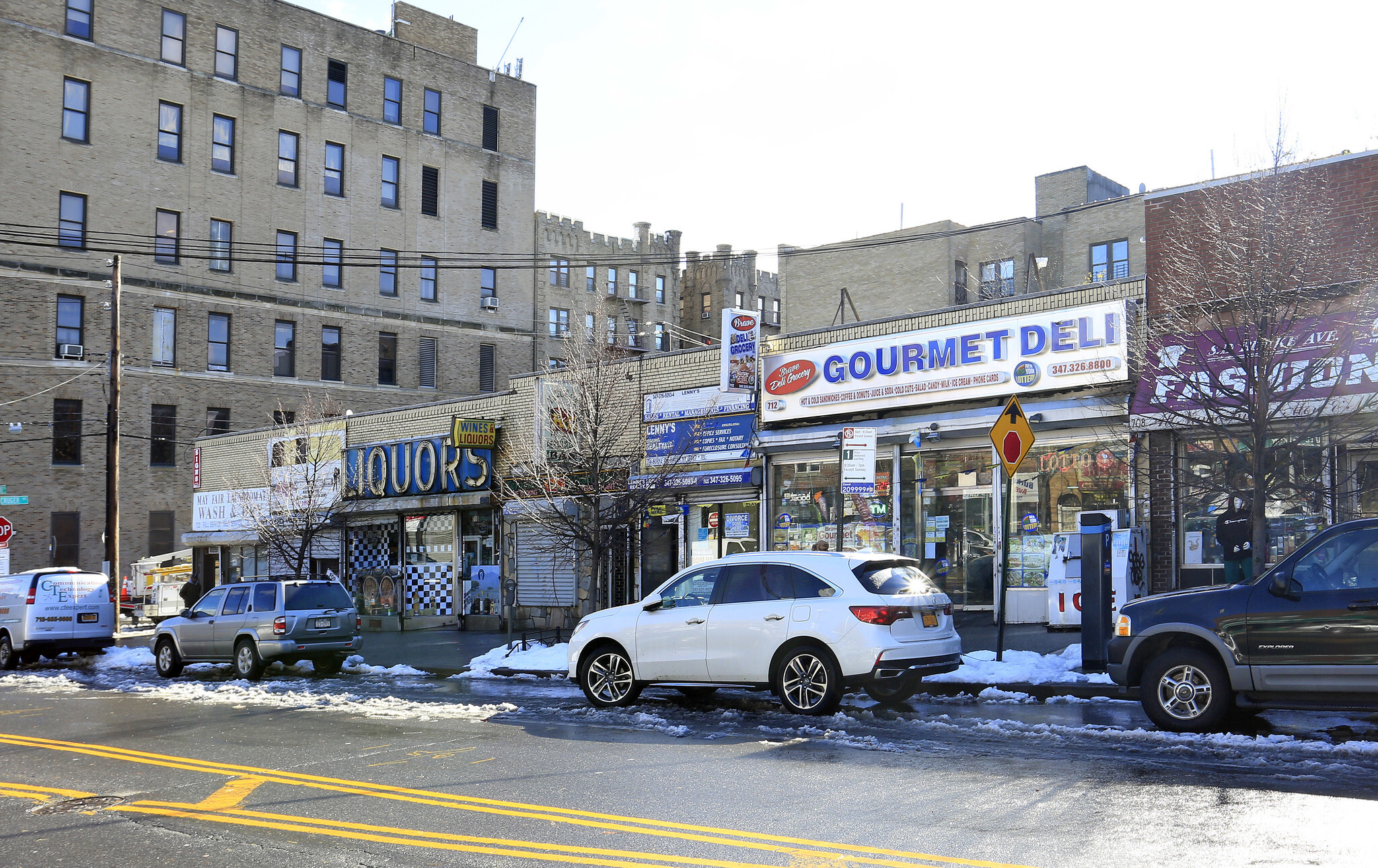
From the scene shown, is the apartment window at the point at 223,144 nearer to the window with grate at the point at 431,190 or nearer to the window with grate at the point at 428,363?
the window with grate at the point at 431,190

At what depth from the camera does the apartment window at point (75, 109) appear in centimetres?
4084

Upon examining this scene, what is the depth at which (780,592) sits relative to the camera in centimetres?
1209

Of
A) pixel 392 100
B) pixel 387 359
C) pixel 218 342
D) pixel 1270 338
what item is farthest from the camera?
pixel 392 100

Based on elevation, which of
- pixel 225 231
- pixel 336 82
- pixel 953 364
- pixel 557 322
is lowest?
pixel 953 364

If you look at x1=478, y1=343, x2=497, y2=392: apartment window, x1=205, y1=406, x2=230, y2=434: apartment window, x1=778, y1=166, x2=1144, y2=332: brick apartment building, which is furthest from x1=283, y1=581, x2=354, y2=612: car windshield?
x1=478, y1=343, x2=497, y2=392: apartment window

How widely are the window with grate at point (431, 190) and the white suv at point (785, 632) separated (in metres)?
40.9

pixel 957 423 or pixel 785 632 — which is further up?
pixel 957 423

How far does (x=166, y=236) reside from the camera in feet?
141

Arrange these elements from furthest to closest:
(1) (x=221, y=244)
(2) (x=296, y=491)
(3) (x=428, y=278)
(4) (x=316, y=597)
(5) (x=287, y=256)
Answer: (3) (x=428, y=278) → (5) (x=287, y=256) → (1) (x=221, y=244) → (2) (x=296, y=491) → (4) (x=316, y=597)

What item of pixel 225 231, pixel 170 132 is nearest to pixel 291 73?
pixel 170 132

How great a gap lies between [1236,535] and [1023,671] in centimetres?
408

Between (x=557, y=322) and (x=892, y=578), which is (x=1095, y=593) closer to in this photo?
(x=892, y=578)

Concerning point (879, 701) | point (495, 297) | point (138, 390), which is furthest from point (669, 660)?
point (495, 297)

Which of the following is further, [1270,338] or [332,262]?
[332,262]
